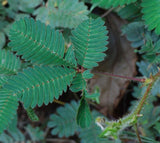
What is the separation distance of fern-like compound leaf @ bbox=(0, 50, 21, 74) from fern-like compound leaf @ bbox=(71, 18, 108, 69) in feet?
1.76

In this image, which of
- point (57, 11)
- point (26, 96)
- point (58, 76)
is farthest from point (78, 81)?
point (57, 11)

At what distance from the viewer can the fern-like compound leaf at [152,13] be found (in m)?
1.43

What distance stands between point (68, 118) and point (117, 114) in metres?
0.56

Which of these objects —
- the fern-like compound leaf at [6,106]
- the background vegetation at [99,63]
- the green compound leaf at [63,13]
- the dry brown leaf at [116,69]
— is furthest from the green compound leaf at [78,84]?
the dry brown leaf at [116,69]

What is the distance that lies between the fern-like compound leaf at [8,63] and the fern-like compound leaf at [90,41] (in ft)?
1.76

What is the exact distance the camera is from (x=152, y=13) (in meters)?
1.45

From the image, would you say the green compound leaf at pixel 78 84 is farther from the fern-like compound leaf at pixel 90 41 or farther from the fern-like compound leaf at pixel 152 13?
the fern-like compound leaf at pixel 152 13

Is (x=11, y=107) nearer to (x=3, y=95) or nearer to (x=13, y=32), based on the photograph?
(x=3, y=95)

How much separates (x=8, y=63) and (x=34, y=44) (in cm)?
43

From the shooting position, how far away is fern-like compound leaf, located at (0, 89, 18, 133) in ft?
4.24

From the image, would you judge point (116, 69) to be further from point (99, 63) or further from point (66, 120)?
point (66, 120)

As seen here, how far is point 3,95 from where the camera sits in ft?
4.26

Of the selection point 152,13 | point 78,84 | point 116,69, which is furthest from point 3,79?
point 116,69

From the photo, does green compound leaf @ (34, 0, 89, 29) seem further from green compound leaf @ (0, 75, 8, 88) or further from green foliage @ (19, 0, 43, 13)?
green compound leaf @ (0, 75, 8, 88)
